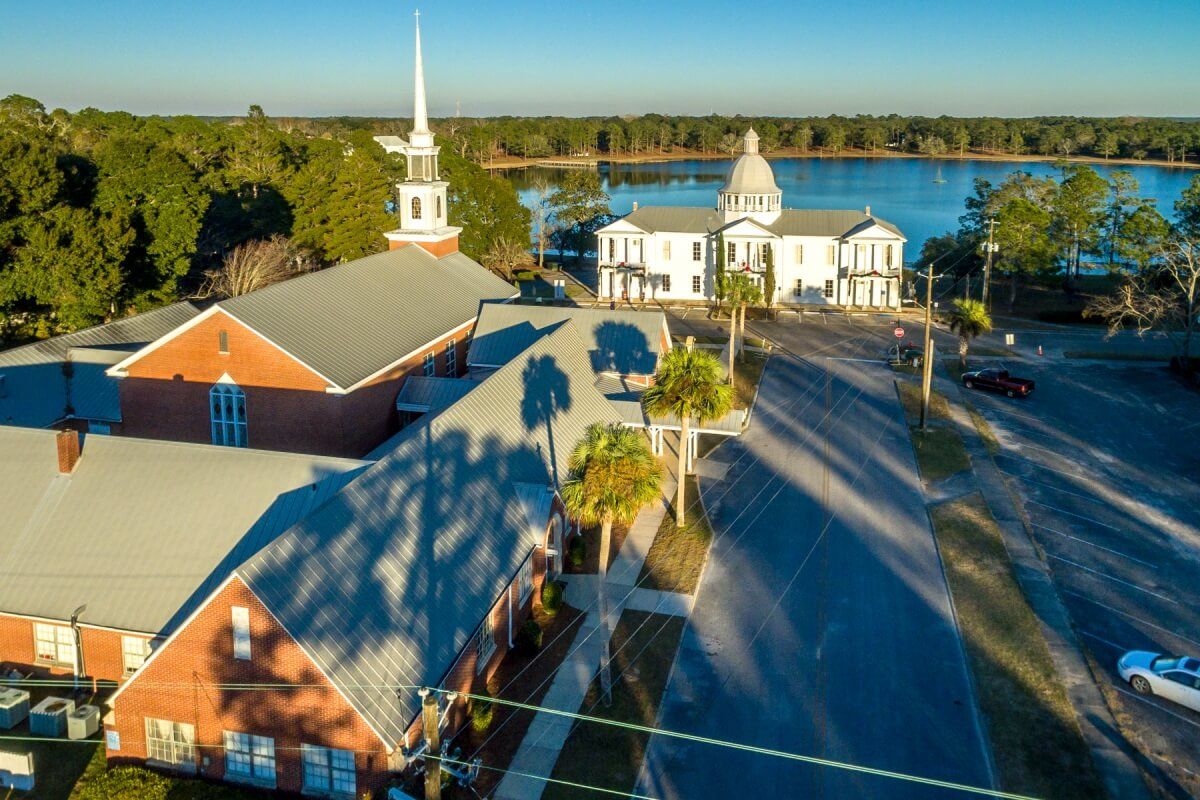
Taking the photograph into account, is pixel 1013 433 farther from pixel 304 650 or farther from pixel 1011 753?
pixel 304 650

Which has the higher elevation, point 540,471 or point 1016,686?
point 540,471

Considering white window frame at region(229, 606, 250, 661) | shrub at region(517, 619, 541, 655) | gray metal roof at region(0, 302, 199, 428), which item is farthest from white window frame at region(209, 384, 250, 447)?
white window frame at region(229, 606, 250, 661)

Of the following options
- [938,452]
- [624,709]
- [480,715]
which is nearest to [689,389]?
[624,709]

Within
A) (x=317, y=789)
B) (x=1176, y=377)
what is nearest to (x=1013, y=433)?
(x=1176, y=377)

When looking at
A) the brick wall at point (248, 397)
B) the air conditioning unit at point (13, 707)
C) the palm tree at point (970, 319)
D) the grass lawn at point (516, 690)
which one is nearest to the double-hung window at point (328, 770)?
the grass lawn at point (516, 690)

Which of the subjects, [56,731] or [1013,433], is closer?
[56,731]

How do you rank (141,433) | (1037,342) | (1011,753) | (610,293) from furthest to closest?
(610,293) → (1037,342) → (141,433) → (1011,753)

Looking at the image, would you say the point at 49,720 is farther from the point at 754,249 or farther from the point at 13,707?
the point at 754,249
